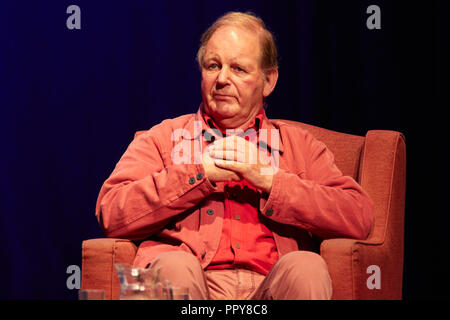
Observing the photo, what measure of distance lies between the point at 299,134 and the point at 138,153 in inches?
23.9

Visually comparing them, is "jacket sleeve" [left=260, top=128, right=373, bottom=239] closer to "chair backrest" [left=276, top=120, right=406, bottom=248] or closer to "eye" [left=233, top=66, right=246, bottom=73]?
"chair backrest" [left=276, top=120, right=406, bottom=248]

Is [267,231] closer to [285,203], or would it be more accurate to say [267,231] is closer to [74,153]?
[285,203]

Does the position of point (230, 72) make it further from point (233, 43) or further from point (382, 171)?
point (382, 171)

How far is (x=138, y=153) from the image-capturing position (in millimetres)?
2330

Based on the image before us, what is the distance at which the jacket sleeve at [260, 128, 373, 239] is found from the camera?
2.12 meters

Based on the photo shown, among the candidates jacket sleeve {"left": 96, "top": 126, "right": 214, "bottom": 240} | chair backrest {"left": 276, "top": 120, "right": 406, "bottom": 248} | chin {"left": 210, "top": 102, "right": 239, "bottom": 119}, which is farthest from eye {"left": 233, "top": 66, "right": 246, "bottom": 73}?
chair backrest {"left": 276, "top": 120, "right": 406, "bottom": 248}

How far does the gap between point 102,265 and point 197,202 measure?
0.36 meters

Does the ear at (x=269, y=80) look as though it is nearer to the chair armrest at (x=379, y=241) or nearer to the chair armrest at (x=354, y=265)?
the chair armrest at (x=379, y=241)

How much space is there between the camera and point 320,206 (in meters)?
2.15

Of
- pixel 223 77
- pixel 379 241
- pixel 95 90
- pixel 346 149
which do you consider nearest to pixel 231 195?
pixel 223 77

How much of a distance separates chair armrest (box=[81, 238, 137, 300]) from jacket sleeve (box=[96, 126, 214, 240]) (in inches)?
3.2

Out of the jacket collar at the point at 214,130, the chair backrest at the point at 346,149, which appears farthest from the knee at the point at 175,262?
the chair backrest at the point at 346,149
